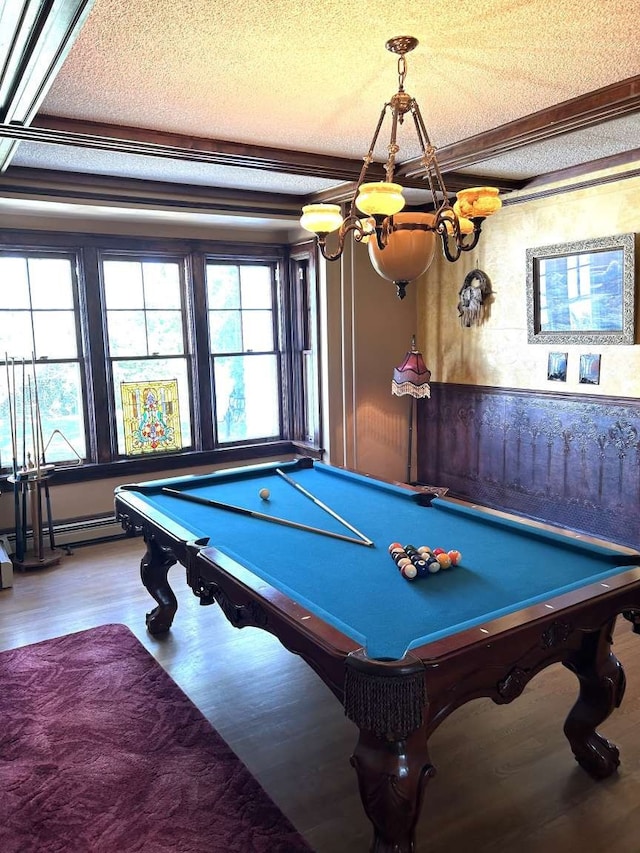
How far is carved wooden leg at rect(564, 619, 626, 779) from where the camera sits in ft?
7.55

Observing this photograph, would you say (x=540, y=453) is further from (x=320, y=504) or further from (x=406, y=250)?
(x=406, y=250)

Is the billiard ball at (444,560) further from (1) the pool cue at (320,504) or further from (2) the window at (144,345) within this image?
(2) the window at (144,345)

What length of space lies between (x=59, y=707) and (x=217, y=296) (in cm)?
368

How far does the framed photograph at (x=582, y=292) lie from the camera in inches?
165

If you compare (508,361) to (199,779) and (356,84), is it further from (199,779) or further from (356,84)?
(199,779)

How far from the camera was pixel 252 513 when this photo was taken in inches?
119

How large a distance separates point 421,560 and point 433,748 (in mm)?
830

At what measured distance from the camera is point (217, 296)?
5.66 metres

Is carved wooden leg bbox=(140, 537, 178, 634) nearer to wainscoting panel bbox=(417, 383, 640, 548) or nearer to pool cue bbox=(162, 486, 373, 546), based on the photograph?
pool cue bbox=(162, 486, 373, 546)

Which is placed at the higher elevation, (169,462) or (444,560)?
(444,560)

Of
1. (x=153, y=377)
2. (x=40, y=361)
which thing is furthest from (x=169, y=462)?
(x=40, y=361)

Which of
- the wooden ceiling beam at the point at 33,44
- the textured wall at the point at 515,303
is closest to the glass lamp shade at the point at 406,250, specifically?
the wooden ceiling beam at the point at 33,44

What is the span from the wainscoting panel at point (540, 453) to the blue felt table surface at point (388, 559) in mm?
1927

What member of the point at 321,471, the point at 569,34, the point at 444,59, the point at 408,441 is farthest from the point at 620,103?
the point at 408,441
